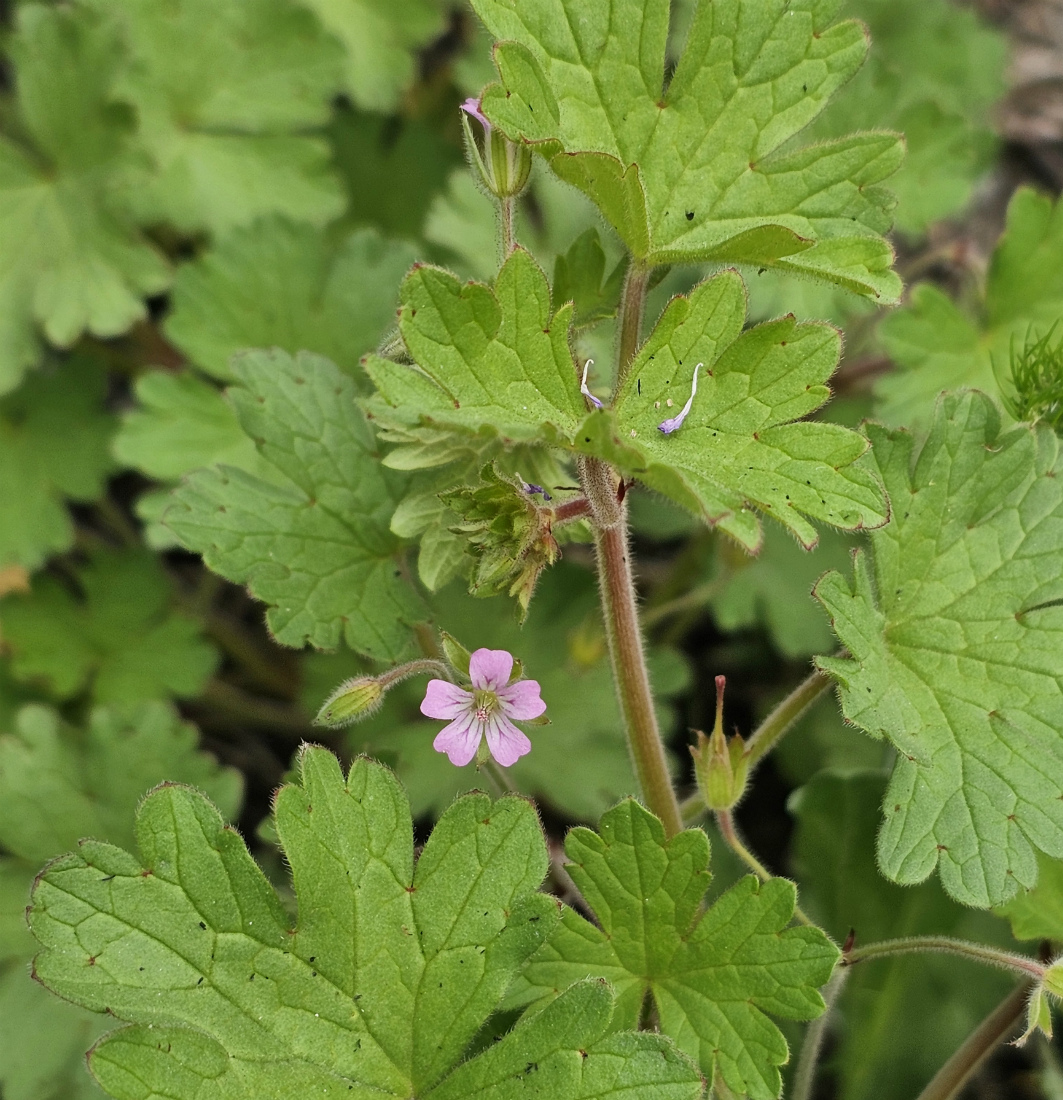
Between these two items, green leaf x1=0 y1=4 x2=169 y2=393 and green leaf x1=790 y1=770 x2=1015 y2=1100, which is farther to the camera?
green leaf x1=0 y1=4 x2=169 y2=393

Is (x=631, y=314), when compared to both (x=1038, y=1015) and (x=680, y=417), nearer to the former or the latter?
(x=680, y=417)

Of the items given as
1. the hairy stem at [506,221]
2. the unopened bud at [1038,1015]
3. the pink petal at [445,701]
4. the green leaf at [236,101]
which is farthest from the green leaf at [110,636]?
the unopened bud at [1038,1015]

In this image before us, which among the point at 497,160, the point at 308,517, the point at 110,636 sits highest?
the point at 497,160

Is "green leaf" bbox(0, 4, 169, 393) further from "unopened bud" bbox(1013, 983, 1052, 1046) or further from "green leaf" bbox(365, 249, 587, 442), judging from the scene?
"unopened bud" bbox(1013, 983, 1052, 1046)

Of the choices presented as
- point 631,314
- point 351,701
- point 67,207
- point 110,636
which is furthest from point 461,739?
point 67,207

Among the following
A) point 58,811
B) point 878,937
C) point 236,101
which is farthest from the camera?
point 236,101

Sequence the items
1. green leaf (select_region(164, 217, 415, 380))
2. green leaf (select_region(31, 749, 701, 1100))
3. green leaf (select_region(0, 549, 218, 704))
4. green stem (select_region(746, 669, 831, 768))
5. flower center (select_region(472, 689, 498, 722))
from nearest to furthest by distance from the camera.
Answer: green leaf (select_region(31, 749, 701, 1100)) → flower center (select_region(472, 689, 498, 722)) → green stem (select_region(746, 669, 831, 768)) → green leaf (select_region(164, 217, 415, 380)) → green leaf (select_region(0, 549, 218, 704))

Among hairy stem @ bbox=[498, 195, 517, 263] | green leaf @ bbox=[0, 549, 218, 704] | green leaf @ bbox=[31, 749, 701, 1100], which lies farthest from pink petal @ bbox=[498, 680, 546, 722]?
green leaf @ bbox=[0, 549, 218, 704]

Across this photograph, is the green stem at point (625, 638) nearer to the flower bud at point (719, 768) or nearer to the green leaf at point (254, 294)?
the flower bud at point (719, 768)
